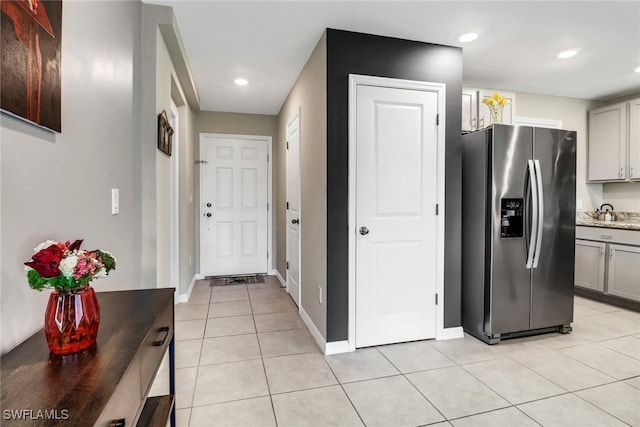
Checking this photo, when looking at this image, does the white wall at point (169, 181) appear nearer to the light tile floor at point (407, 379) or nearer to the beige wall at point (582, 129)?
the light tile floor at point (407, 379)

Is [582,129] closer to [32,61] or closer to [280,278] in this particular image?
[280,278]

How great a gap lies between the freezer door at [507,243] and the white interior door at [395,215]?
44cm

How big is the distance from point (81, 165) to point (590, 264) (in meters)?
4.79

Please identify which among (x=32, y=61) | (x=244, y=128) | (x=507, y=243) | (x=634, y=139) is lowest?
(x=507, y=243)

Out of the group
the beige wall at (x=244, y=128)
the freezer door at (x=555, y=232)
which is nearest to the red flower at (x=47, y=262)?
the freezer door at (x=555, y=232)

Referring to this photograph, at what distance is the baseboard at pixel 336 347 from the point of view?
8.07ft

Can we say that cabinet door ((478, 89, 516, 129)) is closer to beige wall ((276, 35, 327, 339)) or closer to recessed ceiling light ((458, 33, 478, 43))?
recessed ceiling light ((458, 33, 478, 43))

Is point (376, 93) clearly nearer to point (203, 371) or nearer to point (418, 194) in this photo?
point (418, 194)

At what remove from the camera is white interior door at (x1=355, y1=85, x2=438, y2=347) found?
8.25 feet

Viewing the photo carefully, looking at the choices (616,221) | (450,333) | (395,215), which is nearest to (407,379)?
(450,333)

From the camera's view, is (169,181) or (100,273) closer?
(100,273)

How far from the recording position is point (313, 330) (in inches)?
110

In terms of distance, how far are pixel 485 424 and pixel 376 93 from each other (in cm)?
222

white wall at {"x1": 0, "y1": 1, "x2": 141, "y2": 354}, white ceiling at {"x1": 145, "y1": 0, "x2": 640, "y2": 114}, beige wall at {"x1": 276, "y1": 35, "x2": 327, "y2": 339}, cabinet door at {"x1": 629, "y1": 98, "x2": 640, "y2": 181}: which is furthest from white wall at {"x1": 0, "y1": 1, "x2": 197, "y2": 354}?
cabinet door at {"x1": 629, "y1": 98, "x2": 640, "y2": 181}
